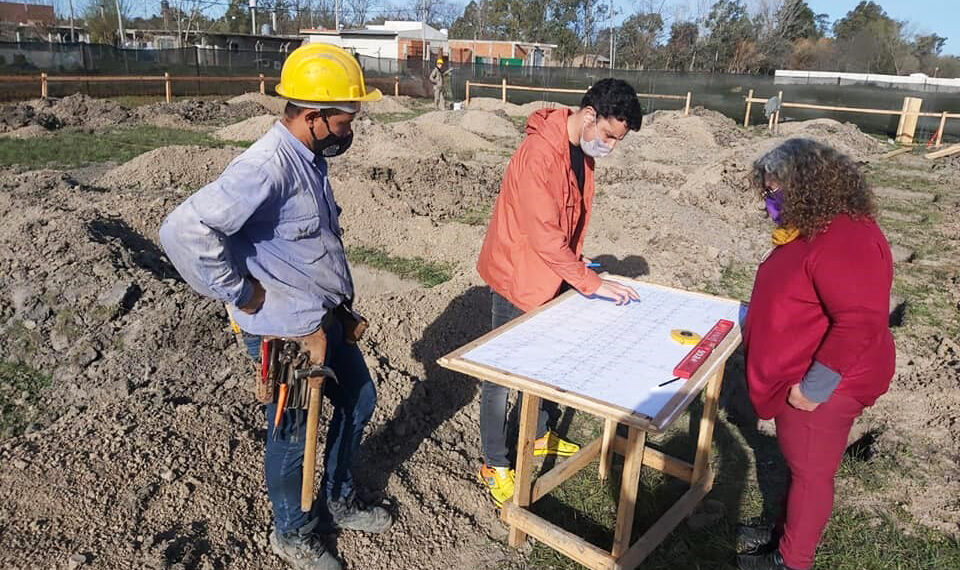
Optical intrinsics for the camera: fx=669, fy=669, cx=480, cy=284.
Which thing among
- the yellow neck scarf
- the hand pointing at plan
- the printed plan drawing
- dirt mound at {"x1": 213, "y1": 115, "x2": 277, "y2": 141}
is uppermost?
the yellow neck scarf

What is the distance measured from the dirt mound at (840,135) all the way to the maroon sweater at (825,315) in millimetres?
15316

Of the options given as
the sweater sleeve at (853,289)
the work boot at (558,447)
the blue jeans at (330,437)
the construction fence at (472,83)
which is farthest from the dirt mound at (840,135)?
the blue jeans at (330,437)

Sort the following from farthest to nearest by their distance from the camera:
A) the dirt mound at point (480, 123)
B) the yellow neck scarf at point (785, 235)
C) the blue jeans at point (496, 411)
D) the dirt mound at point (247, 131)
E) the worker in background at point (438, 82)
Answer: the worker in background at point (438, 82) → the dirt mound at point (480, 123) → the dirt mound at point (247, 131) → the blue jeans at point (496, 411) → the yellow neck scarf at point (785, 235)

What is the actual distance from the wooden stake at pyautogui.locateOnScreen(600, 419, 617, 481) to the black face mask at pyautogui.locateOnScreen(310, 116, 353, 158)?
200 cm

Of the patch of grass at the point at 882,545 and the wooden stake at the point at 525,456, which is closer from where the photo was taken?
the wooden stake at the point at 525,456

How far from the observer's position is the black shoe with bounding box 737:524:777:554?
9.90 feet

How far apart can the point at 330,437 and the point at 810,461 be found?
1.86m

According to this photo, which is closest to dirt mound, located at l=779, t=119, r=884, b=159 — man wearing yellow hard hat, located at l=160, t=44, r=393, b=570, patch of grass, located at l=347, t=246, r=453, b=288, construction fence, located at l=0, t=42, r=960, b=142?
construction fence, located at l=0, t=42, r=960, b=142

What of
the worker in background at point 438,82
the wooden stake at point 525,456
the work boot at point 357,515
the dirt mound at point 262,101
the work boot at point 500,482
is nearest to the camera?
the wooden stake at point 525,456

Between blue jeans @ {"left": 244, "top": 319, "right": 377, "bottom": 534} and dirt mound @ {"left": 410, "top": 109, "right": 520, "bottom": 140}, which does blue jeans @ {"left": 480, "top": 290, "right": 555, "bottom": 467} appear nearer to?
blue jeans @ {"left": 244, "top": 319, "right": 377, "bottom": 534}

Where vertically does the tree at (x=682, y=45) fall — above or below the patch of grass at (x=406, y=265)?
above

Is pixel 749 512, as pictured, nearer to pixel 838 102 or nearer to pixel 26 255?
pixel 26 255

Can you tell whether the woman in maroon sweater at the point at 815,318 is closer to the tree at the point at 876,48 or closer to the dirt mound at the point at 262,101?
the dirt mound at the point at 262,101

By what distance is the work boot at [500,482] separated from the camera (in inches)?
128
